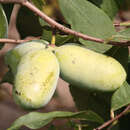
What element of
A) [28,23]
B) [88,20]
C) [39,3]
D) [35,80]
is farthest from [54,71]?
[28,23]

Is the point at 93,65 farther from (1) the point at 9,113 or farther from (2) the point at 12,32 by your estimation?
(2) the point at 12,32

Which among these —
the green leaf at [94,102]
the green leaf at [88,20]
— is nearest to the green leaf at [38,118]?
the green leaf at [88,20]

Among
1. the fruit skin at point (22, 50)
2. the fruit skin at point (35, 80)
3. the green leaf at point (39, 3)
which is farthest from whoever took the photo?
the green leaf at point (39, 3)

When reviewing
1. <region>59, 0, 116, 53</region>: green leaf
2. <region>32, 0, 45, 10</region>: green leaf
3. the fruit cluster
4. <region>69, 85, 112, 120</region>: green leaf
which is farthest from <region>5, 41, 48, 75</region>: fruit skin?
<region>69, 85, 112, 120</region>: green leaf

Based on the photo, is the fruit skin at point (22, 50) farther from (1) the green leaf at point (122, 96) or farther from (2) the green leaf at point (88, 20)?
(1) the green leaf at point (122, 96)

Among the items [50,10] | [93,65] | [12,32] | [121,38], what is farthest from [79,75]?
[12,32]

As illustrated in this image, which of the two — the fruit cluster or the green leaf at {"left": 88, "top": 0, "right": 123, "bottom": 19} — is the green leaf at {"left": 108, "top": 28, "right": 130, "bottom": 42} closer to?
the fruit cluster

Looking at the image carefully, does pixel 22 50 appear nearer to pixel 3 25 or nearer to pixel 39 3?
pixel 3 25
